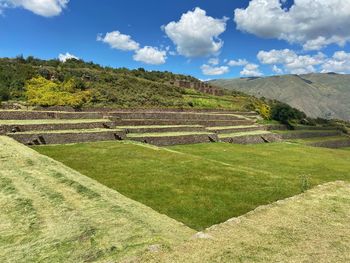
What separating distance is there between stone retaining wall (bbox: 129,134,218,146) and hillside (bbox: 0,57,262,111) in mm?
13574

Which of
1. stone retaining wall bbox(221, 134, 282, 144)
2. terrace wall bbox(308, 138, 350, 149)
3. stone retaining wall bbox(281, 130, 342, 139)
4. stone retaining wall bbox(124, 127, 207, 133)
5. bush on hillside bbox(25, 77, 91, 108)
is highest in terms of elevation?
bush on hillside bbox(25, 77, 91, 108)

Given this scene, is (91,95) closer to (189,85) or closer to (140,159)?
(140,159)

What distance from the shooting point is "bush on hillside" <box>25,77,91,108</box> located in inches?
1411

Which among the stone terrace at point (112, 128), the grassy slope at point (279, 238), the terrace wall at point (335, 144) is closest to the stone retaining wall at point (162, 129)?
the stone terrace at point (112, 128)

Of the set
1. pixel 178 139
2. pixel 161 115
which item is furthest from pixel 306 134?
pixel 178 139

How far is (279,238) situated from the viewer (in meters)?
7.25

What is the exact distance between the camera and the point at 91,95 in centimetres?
4459

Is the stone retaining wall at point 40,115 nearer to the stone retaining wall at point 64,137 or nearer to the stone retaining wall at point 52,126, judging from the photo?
the stone retaining wall at point 52,126

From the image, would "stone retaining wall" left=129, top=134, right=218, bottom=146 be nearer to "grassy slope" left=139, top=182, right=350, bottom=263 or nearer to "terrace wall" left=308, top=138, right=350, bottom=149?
"grassy slope" left=139, top=182, right=350, bottom=263

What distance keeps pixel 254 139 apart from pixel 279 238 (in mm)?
29421

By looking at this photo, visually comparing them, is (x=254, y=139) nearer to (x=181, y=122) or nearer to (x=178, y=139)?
(x=181, y=122)

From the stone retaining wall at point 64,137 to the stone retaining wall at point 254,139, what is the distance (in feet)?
39.0

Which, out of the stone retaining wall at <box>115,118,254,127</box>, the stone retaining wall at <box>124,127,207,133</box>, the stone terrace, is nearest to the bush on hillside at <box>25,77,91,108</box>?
the stone terrace

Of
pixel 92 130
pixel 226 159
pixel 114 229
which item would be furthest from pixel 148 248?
pixel 92 130
